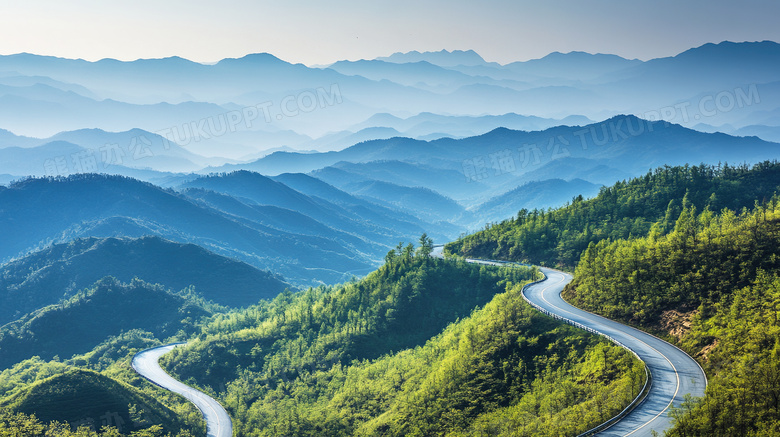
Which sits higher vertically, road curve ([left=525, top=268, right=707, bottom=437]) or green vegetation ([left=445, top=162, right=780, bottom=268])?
green vegetation ([left=445, top=162, right=780, bottom=268])

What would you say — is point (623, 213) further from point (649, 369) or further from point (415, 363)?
point (649, 369)

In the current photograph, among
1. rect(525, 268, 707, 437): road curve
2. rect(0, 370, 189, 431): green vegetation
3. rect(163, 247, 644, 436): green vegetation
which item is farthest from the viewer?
rect(0, 370, 189, 431): green vegetation

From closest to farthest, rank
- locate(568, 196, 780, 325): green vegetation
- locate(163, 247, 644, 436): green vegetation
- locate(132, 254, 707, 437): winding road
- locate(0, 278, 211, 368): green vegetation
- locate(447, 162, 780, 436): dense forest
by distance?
locate(447, 162, 780, 436): dense forest → locate(132, 254, 707, 437): winding road → locate(163, 247, 644, 436): green vegetation → locate(568, 196, 780, 325): green vegetation → locate(0, 278, 211, 368): green vegetation

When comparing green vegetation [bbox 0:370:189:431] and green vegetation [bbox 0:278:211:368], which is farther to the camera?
green vegetation [bbox 0:278:211:368]

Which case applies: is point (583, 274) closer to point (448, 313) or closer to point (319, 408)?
point (448, 313)

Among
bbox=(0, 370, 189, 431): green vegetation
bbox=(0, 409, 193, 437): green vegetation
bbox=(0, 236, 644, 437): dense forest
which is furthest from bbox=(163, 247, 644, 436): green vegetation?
bbox=(0, 409, 193, 437): green vegetation

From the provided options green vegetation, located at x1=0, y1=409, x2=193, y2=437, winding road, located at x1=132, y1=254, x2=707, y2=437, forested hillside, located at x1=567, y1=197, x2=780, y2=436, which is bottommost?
green vegetation, located at x1=0, y1=409, x2=193, y2=437

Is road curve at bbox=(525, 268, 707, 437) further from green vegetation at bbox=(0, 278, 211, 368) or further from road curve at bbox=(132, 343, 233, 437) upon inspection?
green vegetation at bbox=(0, 278, 211, 368)

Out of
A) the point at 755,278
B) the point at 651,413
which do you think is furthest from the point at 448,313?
the point at 651,413
